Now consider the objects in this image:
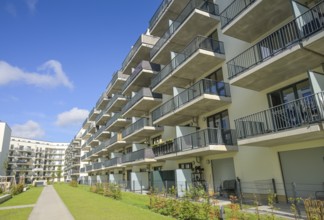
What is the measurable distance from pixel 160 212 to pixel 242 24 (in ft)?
38.5

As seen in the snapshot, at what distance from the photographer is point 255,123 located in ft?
44.4

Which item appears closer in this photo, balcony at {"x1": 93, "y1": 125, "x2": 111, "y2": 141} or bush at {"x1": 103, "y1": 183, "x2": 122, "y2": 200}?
bush at {"x1": 103, "y1": 183, "x2": 122, "y2": 200}

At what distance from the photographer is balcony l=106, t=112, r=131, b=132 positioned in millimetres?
36800

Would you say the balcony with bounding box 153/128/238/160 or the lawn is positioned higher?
the balcony with bounding box 153/128/238/160

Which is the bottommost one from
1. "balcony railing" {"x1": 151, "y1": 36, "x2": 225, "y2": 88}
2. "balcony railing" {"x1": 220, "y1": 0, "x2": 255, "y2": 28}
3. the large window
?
the large window

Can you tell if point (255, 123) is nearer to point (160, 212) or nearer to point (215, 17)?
point (160, 212)

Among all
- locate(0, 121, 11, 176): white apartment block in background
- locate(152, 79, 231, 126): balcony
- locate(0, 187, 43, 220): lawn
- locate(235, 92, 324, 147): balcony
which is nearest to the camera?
locate(235, 92, 324, 147): balcony

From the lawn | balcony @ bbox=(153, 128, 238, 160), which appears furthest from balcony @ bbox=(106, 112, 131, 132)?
balcony @ bbox=(153, 128, 238, 160)

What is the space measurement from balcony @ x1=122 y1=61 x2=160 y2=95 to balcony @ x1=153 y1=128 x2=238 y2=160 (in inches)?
413

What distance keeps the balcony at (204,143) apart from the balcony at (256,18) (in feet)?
21.4

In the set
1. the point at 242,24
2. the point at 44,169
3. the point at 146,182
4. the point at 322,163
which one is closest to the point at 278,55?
the point at 242,24

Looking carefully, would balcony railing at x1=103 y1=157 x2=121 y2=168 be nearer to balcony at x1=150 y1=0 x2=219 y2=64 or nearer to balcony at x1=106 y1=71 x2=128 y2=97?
balcony at x1=106 y1=71 x2=128 y2=97

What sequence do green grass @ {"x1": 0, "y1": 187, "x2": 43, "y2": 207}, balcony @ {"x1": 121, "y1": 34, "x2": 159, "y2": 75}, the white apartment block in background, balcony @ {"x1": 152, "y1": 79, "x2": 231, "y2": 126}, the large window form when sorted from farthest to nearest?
the white apartment block in background
balcony @ {"x1": 121, "y1": 34, "x2": 159, "y2": 75}
green grass @ {"x1": 0, "y1": 187, "x2": 43, "y2": 207}
balcony @ {"x1": 152, "y1": 79, "x2": 231, "y2": 126}
the large window

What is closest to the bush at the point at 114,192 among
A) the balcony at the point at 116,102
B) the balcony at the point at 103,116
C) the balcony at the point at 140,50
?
the balcony at the point at 140,50
